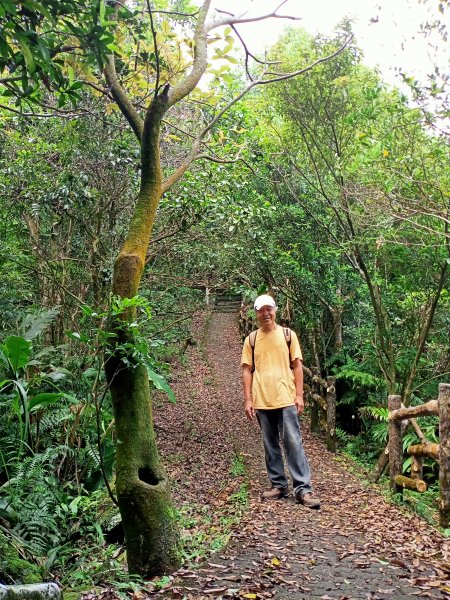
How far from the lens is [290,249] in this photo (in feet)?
36.4

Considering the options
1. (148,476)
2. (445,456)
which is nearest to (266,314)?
(445,456)

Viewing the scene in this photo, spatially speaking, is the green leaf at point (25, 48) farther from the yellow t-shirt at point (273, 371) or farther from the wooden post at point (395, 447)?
the wooden post at point (395, 447)

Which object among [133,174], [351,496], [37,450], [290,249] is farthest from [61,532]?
[290,249]

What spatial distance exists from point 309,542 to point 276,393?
154 centimetres

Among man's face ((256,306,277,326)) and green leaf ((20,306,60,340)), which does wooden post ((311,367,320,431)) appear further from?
green leaf ((20,306,60,340))

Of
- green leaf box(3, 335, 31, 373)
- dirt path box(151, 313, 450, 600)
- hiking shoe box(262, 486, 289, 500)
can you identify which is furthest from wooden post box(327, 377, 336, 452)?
green leaf box(3, 335, 31, 373)

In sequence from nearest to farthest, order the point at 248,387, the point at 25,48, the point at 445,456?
the point at 25,48
the point at 445,456
the point at 248,387

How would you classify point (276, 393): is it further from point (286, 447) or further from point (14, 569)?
point (14, 569)

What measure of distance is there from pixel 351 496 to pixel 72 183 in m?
4.78

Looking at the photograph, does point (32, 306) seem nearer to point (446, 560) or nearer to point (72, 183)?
point (72, 183)

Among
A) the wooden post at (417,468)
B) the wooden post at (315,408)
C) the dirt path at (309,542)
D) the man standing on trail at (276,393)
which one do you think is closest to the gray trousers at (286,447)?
the man standing on trail at (276,393)

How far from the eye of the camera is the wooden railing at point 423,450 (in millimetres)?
4961

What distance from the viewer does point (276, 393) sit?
5438 millimetres

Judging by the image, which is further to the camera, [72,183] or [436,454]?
[72,183]
